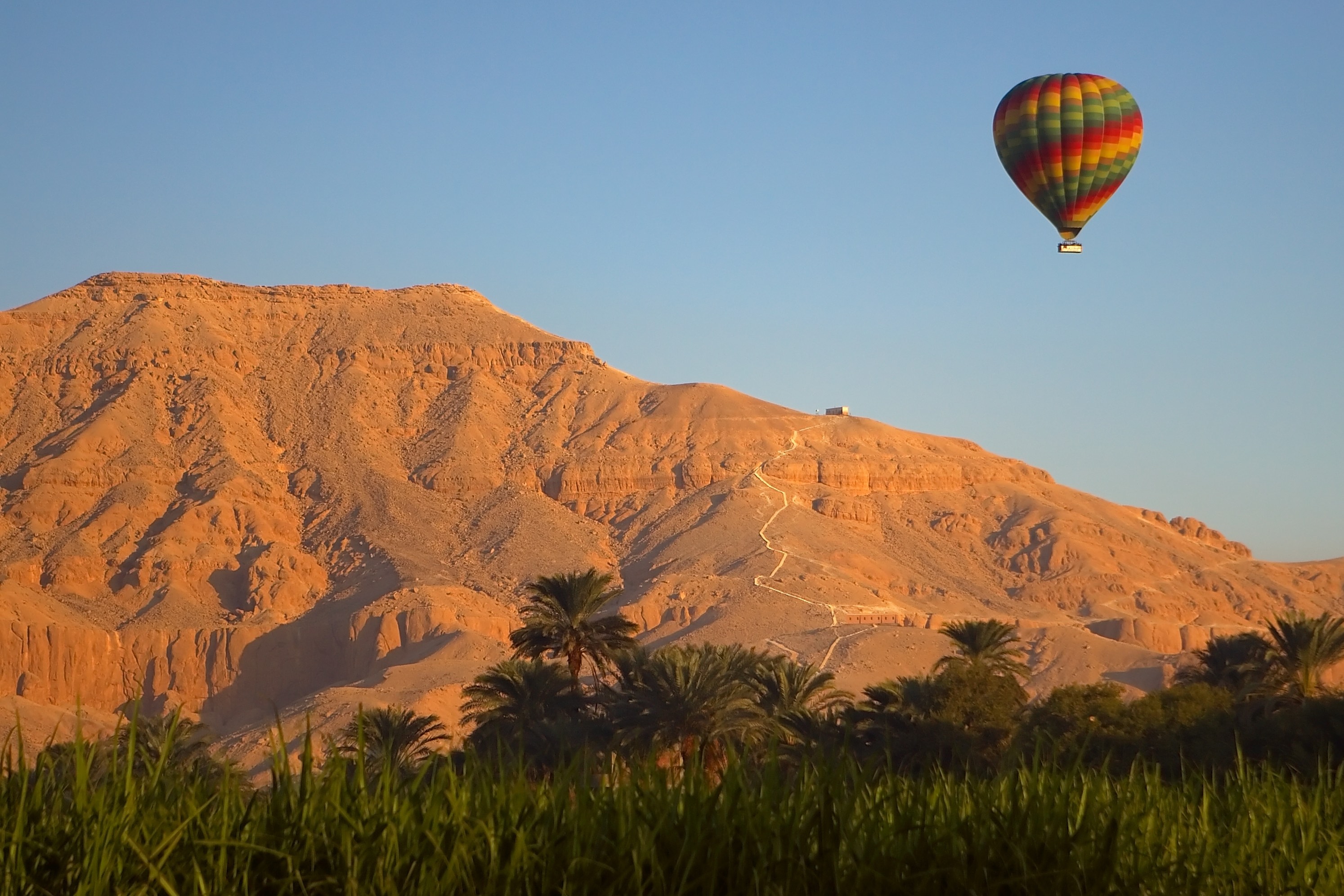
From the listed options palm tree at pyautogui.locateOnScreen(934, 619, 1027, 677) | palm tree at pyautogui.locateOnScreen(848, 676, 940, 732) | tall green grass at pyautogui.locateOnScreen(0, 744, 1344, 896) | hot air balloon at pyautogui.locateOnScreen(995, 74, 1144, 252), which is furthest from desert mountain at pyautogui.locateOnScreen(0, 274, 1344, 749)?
tall green grass at pyautogui.locateOnScreen(0, 744, 1344, 896)

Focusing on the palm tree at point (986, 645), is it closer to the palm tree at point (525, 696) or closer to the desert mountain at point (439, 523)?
the palm tree at point (525, 696)

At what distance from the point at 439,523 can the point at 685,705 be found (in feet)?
261

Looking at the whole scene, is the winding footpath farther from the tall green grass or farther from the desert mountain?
the tall green grass

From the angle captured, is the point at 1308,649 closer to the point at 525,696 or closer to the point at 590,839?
the point at 525,696

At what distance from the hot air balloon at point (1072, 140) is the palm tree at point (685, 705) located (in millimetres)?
12749

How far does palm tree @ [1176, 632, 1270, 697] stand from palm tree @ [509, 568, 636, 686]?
1421cm

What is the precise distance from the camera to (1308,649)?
33219mm

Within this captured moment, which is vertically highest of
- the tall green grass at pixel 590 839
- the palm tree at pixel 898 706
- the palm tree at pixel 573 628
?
the palm tree at pixel 573 628

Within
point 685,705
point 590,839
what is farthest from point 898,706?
point 590,839

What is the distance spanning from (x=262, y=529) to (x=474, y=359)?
3484 centimetres

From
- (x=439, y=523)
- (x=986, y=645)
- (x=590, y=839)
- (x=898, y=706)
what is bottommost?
(x=898, y=706)

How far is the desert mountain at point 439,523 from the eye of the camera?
86.4 metres

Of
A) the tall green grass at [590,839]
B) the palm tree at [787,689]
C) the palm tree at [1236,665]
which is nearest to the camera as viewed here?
the tall green grass at [590,839]

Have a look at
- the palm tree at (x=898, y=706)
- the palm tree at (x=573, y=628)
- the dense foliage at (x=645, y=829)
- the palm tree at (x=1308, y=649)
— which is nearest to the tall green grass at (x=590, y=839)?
the dense foliage at (x=645, y=829)
